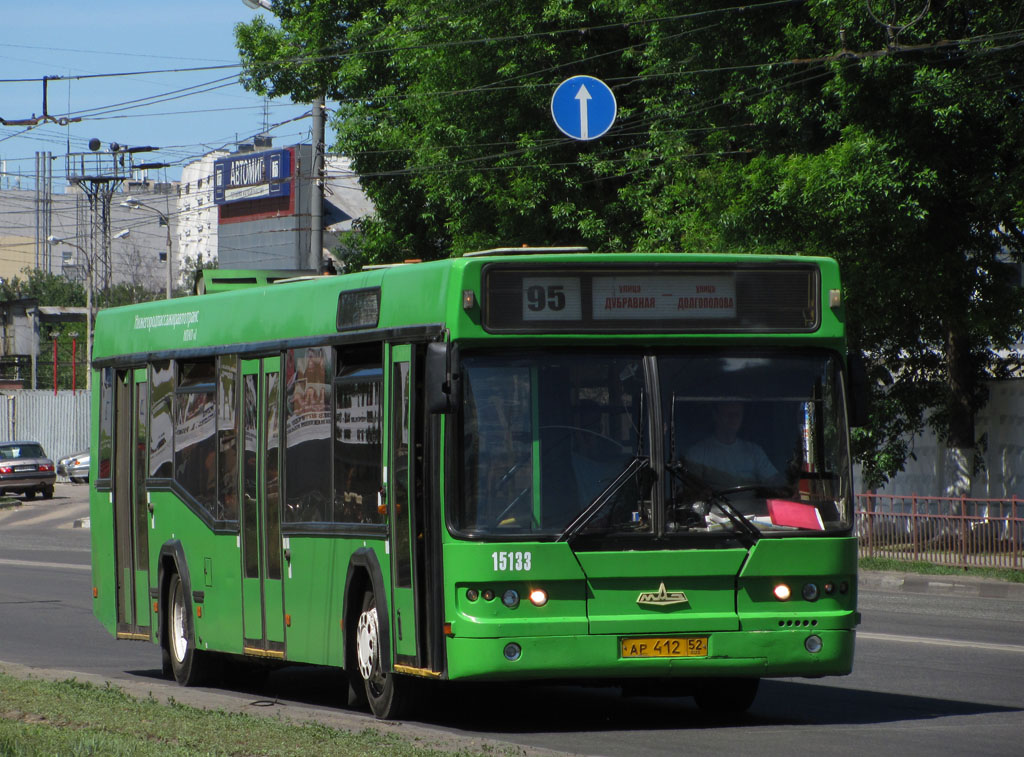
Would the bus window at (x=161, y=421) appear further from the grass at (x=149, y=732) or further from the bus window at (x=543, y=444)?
the bus window at (x=543, y=444)

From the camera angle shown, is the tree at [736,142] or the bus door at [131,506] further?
the tree at [736,142]

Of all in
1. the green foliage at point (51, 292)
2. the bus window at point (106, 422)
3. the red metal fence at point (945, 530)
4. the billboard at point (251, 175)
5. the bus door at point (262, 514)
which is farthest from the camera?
the green foliage at point (51, 292)

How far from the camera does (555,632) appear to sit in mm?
9086

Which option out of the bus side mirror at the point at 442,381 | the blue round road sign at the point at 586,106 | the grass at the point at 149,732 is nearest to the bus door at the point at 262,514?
the grass at the point at 149,732

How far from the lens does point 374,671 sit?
1012 cm

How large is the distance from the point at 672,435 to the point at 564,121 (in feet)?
51.4

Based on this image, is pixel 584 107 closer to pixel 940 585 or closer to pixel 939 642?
pixel 940 585

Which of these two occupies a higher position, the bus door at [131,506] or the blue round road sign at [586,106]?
the blue round road sign at [586,106]

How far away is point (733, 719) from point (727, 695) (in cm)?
31

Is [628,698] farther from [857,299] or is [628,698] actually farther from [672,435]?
[857,299]

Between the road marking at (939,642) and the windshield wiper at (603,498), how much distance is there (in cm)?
581

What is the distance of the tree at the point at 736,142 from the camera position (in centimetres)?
2159

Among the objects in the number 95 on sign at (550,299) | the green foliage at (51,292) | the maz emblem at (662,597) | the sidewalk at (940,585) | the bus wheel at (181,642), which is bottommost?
the sidewalk at (940,585)

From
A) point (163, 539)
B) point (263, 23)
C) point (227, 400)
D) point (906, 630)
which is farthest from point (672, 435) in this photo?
point (263, 23)
